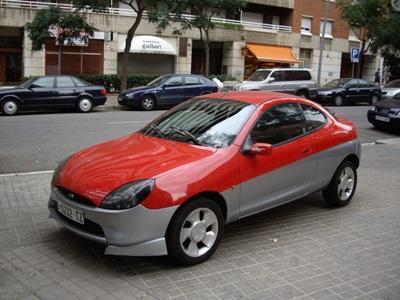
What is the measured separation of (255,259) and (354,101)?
74.7 ft

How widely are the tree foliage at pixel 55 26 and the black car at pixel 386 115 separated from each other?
549 inches

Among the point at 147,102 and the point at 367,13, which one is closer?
the point at 147,102

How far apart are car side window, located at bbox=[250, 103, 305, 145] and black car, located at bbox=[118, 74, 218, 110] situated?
14308 mm

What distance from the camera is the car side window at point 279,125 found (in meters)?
5.42

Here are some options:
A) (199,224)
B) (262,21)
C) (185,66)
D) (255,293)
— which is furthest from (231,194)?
(262,21)

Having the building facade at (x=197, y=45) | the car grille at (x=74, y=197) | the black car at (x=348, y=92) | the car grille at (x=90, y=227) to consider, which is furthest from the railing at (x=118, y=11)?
the car grille at (x=90, y=227)

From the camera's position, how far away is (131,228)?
4.30 metres

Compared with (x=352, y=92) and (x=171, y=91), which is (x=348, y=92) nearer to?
(x=352, y=92)

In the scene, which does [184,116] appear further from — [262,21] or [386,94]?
[262,21]

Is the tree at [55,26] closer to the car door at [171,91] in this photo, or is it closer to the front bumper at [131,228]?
the car door at [171,91]

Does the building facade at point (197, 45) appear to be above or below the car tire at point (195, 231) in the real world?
above

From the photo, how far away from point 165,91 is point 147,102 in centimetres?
92

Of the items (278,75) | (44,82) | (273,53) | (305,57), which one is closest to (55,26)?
(44,82)

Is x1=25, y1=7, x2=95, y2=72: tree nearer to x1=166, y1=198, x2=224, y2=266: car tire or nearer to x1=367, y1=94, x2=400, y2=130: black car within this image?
x1=367, y1=94, x2=400, y2=130: black car
